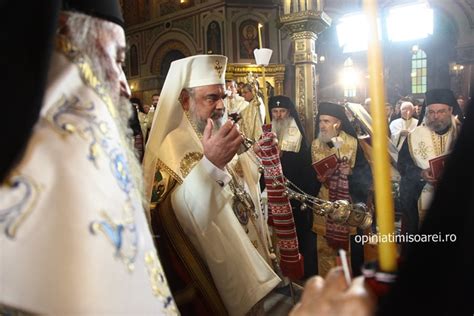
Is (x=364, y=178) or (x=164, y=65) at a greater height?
(x=164, y=65)

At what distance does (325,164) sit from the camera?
14.8 feet

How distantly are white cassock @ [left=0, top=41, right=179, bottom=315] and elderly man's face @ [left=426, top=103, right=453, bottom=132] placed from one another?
402 cm

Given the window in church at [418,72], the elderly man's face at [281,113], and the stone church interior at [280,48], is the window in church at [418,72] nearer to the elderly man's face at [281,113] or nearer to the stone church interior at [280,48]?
the stone church interior at [280,48]

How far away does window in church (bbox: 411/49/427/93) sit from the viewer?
21328 mm

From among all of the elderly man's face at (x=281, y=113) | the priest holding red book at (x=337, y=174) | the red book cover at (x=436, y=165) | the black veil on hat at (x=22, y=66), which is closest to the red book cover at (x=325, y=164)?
the priest holding red book at (x=337, y=174)

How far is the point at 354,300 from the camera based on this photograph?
68 cm

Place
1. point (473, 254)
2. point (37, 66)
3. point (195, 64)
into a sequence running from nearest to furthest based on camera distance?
point (473, 254), point (37, 66), point (195, 64)

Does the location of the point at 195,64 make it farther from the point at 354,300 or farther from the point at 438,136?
the point at 438,136

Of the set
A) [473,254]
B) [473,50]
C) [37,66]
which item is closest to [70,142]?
[37,66]

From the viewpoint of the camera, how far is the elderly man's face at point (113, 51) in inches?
42.1

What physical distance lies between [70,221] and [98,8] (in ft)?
2.02

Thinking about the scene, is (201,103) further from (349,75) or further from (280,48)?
(349,75)

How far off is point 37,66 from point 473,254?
0.83 metres

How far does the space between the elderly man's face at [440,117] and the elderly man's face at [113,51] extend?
12.5 feet
